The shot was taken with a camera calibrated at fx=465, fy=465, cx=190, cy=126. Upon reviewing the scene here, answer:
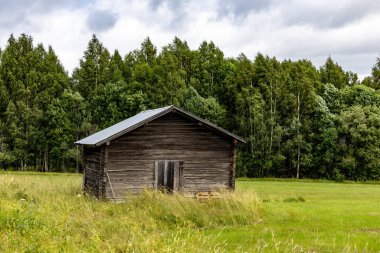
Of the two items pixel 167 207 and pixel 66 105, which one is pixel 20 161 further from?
pixel 167 207

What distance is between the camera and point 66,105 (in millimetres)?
60031

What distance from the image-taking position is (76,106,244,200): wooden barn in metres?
24.2

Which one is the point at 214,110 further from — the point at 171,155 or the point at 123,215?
the point at 123,215

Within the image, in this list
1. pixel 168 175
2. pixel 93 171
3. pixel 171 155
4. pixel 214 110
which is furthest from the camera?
pixel 214 110

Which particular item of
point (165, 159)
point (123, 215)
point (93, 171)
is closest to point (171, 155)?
point (165, 159)

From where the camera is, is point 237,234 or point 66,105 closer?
point 237,234

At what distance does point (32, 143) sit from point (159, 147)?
37640 mm

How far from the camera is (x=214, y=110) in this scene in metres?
59.6

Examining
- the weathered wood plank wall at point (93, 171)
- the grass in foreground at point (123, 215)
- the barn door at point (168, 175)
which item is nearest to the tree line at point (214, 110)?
the weathered wood plank wall at point (93, 171)

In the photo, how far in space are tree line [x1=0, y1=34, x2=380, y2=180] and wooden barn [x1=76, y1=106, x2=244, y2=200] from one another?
31.0m

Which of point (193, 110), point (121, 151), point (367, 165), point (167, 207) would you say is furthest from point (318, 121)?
point (167, 207)

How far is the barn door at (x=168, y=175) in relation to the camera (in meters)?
25.0

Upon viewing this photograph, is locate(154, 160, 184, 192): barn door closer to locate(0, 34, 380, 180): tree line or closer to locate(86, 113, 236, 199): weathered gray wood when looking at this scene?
locate(86, 113, 236, 199): weathered gray wood

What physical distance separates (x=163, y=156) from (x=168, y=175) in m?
1.06
